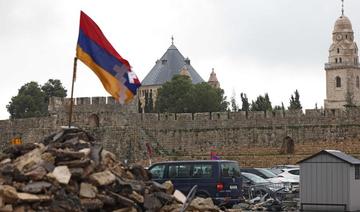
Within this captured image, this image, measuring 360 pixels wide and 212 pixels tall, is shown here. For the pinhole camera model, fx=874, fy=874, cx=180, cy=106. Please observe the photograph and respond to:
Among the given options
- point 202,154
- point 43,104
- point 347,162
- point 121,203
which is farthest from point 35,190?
point 43,104

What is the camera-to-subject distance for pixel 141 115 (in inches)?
1997

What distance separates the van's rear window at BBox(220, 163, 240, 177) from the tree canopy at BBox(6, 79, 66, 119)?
55.8 m

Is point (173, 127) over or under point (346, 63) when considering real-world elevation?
under

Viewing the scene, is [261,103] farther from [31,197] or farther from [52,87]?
[31,197]

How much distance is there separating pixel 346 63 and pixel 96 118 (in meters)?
67.9

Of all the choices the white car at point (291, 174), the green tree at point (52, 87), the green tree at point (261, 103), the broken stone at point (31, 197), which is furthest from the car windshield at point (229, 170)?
the green tree at point (52, 87)

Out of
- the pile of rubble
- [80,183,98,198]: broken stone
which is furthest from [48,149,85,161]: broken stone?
[80,183,98,198]: broken stone

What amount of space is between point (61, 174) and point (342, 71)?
102 meters

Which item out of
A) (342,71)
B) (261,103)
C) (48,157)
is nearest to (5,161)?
(48,157)

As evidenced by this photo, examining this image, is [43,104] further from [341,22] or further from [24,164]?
[24,164]

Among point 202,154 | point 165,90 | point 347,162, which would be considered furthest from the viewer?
point 165,90

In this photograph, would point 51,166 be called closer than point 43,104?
Yes

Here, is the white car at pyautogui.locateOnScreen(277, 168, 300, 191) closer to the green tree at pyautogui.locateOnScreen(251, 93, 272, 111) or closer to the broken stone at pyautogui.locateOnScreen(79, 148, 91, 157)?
the broken stone at pyautogui.locateOnScreen(79, 148, 91, 157)

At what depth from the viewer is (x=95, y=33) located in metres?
19.0
